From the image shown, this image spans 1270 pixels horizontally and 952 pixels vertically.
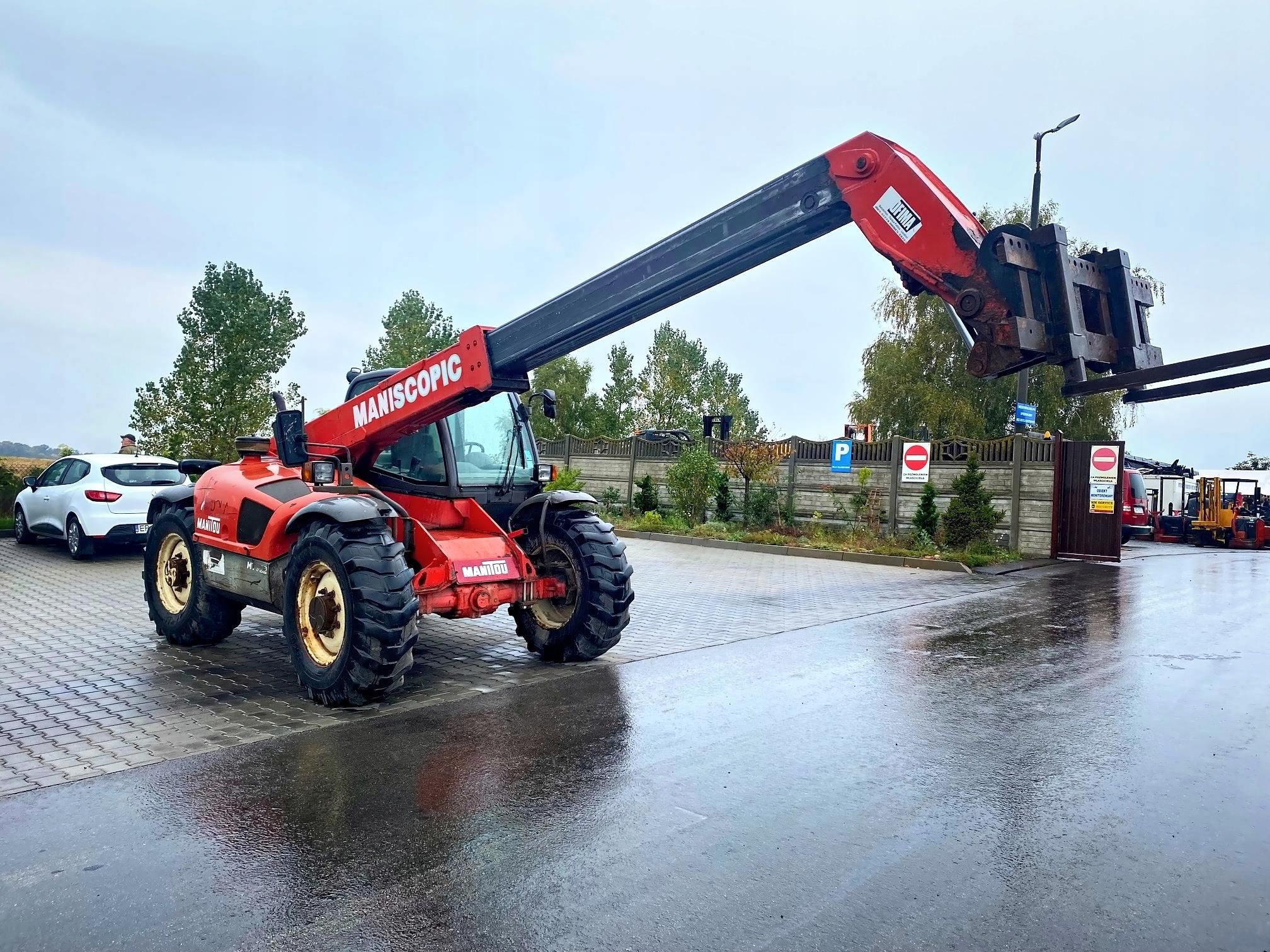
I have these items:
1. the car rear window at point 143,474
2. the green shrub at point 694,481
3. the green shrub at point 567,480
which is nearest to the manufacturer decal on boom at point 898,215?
the car rear window at point 143,474

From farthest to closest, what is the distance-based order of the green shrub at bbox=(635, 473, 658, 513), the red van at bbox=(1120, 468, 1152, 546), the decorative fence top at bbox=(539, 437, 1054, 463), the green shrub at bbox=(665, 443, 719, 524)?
1. the green shrub at bbox=(635, 473, 658, 513)
2. the green shrub at bbox=(665, 443, 719, 524)
3. the red van at bbox=(1120, 468, 1152, 546)
4. the decorative fence top at bbox=(539, 437, 1054, 463)

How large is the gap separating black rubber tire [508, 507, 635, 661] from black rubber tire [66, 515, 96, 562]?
31.3 ft

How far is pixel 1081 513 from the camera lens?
17438 millimetres

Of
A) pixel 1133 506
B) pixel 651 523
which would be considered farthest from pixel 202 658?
pixel 1133 506

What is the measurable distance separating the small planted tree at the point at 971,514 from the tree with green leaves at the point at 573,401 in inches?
1413

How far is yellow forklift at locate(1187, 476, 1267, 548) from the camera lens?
81.4 feet

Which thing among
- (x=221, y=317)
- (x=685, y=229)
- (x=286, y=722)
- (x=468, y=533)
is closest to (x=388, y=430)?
(x=468, y=533)

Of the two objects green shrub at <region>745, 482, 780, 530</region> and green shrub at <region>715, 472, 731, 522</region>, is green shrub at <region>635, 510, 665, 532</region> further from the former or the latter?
green shrub at <region>745, 482, 780, 530</region>

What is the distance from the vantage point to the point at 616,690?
6.69 metres

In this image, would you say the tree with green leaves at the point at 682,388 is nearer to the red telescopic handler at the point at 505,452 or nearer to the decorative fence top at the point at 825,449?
the decorative fence top at the point at 825,449

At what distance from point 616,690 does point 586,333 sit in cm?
266

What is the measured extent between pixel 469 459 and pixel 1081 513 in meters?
14.1

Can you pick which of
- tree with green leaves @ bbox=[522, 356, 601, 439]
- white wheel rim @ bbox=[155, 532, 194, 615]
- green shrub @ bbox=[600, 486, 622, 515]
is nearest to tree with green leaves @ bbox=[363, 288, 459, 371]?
tree with green leaves @ bbox=[522, 356, 601, 439]

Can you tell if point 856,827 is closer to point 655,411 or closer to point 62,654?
point 62,654
